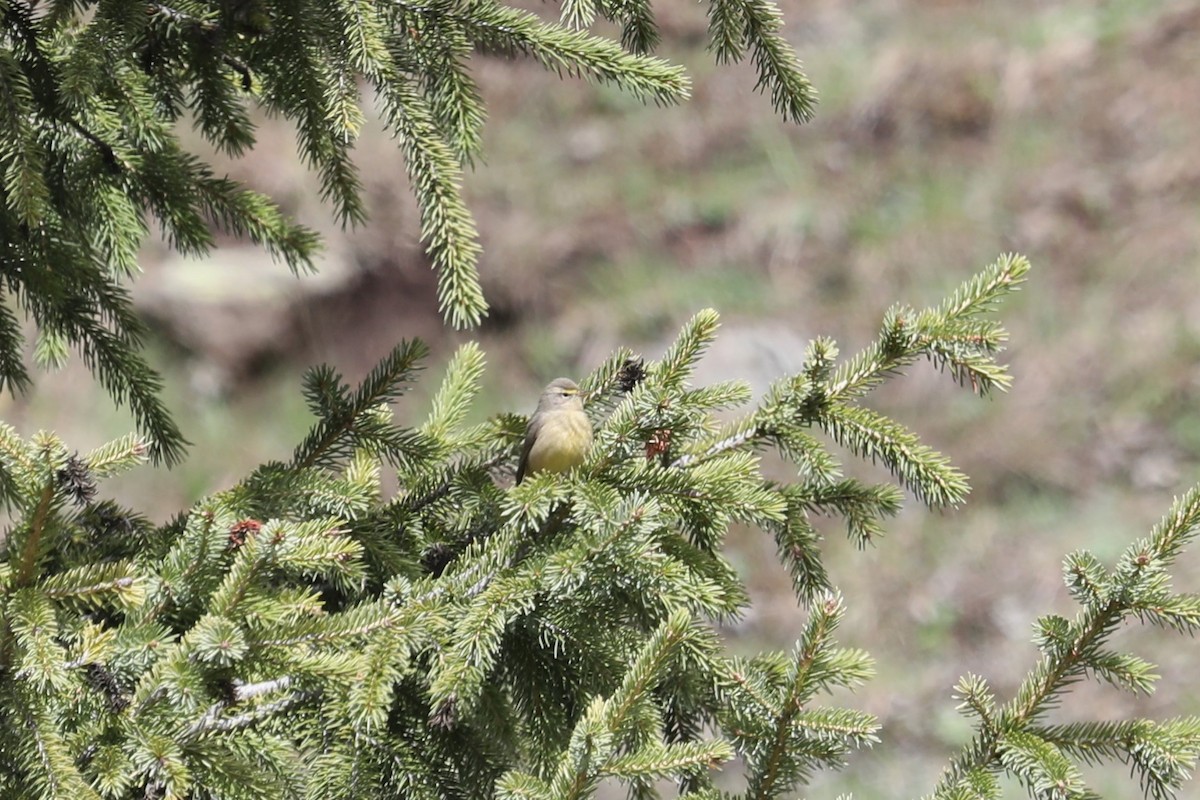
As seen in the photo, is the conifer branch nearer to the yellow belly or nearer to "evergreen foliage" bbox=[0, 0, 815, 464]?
"evergreen foliage" bbox=[0, 0, 815, 464]

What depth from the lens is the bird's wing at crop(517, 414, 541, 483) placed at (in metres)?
2.58

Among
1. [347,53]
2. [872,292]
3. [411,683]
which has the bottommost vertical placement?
[411,683]

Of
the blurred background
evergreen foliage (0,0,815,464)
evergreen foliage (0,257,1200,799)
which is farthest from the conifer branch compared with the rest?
the blurred background

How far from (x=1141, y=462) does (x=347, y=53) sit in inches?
282

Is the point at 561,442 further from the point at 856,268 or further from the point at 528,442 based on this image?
the point at 856,268

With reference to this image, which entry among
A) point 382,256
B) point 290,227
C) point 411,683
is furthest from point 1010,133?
point 411,683

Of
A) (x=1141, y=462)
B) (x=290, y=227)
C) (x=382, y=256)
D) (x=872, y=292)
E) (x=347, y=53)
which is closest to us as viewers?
(x=347, y=53)

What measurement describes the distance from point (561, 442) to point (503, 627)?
0.93 meters

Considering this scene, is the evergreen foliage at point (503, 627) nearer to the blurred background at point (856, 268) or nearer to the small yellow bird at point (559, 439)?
the small yellow bird at point (559, 439)

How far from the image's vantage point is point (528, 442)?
2.58 meters

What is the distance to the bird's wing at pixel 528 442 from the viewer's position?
2576 millimetres

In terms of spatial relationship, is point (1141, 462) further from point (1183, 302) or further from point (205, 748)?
point (205, 748)

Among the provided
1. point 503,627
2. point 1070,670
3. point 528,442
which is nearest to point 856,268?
point 528,442

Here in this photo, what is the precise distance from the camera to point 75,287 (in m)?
2.42
